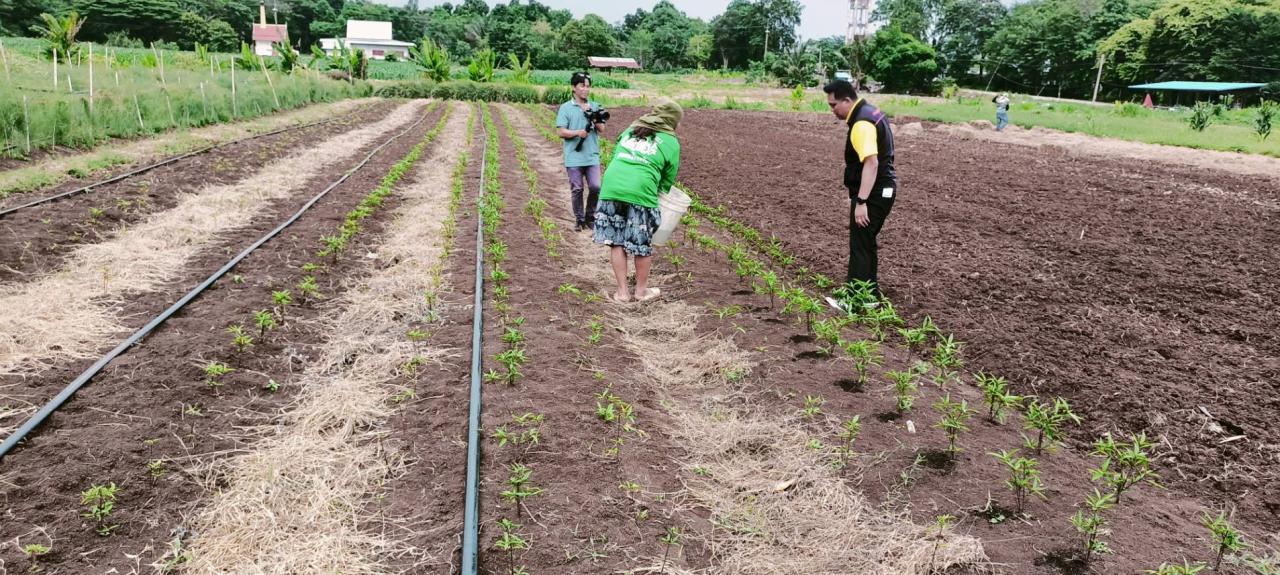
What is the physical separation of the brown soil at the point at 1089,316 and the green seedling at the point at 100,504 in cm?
302

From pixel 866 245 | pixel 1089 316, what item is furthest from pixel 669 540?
pixel 1089 316

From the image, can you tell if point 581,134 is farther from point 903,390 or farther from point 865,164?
point 903,390

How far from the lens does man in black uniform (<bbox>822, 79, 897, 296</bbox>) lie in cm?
478

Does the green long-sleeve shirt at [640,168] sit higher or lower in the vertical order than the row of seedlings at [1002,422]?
higher

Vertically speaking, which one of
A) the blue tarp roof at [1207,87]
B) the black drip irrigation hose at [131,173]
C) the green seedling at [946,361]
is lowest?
the green seedling at [946,361]

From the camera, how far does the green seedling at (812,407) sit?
3594 millimetres

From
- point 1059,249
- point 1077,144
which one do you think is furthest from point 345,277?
point 1077,144

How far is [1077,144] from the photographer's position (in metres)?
18.1

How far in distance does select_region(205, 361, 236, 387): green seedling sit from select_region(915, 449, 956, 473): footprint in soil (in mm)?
3562

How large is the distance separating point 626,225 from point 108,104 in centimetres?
1255

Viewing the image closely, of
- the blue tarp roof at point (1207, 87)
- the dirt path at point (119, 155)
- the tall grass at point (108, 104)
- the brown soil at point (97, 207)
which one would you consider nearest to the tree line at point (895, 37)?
the blue tarp roof at point (1207, 87)

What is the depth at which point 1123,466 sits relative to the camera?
3.12m

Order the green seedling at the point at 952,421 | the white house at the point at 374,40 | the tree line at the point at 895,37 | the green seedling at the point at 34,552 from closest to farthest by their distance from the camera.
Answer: the green seedling at the point at 34,552, the green seedling at the point at 952,421, the tree line at the point at 895,37, the white house at the point at 374,40

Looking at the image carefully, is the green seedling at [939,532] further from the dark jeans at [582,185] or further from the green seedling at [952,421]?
the dark jeans at [582,185]
